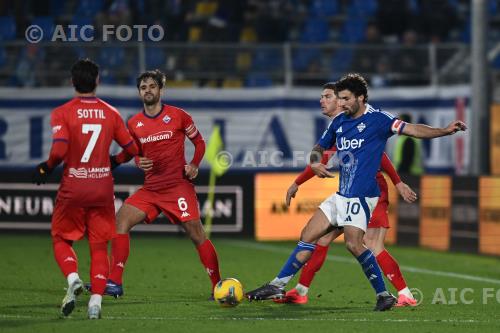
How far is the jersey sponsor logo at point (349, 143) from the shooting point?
1025cm

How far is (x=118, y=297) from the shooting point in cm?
1123

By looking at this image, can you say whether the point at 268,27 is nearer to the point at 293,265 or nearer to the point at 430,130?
the point at 293,265

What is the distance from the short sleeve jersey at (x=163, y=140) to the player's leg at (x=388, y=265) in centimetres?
191

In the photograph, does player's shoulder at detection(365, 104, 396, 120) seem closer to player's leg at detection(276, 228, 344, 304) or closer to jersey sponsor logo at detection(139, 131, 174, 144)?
player's leg at detection(276, 228, 344, 304)

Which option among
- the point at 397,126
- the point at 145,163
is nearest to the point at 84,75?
the point at 145,163

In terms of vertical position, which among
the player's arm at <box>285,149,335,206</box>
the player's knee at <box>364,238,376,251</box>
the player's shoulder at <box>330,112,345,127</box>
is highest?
the player's shoulder at <box>330,112,345,127</box>

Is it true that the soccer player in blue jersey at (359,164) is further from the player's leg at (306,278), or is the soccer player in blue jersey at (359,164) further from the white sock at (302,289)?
the white sock at (302,289)

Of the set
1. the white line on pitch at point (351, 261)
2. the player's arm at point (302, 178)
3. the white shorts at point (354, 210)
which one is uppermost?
the player's arm at point (302, 178)

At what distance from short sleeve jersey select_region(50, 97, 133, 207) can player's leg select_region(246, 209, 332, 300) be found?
79.7 inches

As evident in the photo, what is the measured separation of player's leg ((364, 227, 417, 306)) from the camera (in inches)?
431

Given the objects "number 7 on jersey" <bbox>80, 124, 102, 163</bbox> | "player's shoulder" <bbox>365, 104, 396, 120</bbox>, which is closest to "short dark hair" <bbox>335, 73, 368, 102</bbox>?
"player's shoulder" <bbox>365, 104, 396, 120</bbox>

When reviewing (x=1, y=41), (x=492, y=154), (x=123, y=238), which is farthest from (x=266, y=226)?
(x=123, y=238)

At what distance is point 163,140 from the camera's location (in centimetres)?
1143

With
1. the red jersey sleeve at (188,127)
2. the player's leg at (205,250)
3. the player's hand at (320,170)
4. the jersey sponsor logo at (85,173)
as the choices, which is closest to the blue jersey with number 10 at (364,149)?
the player's hand at (320,170)
